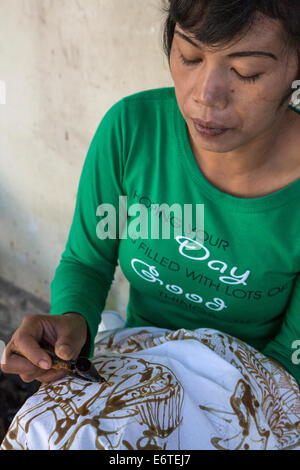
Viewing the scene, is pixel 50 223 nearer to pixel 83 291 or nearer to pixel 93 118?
pixel 93 118

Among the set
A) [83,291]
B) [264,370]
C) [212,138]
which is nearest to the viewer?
[212,138]

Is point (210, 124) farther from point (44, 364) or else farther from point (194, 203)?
point (44, 364)

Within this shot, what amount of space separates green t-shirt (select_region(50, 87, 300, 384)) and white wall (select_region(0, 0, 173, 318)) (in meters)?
0.33

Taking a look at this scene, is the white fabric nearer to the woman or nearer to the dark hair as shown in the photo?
the woman

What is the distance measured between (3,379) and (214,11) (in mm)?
932

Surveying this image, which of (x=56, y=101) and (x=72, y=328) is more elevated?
(x=56, y=101)

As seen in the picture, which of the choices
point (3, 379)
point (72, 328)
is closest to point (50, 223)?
point (3, 379)

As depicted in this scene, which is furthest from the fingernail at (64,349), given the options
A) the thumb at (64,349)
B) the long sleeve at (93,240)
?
the long sleeve at (93,240)

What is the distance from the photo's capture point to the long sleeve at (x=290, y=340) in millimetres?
1004

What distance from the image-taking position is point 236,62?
68 cm

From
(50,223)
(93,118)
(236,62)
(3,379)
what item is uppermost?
(236,62)

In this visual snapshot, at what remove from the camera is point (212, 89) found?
0.70 m

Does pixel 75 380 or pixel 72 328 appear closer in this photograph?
pixel 75 380

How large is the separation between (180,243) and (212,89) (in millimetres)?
369
